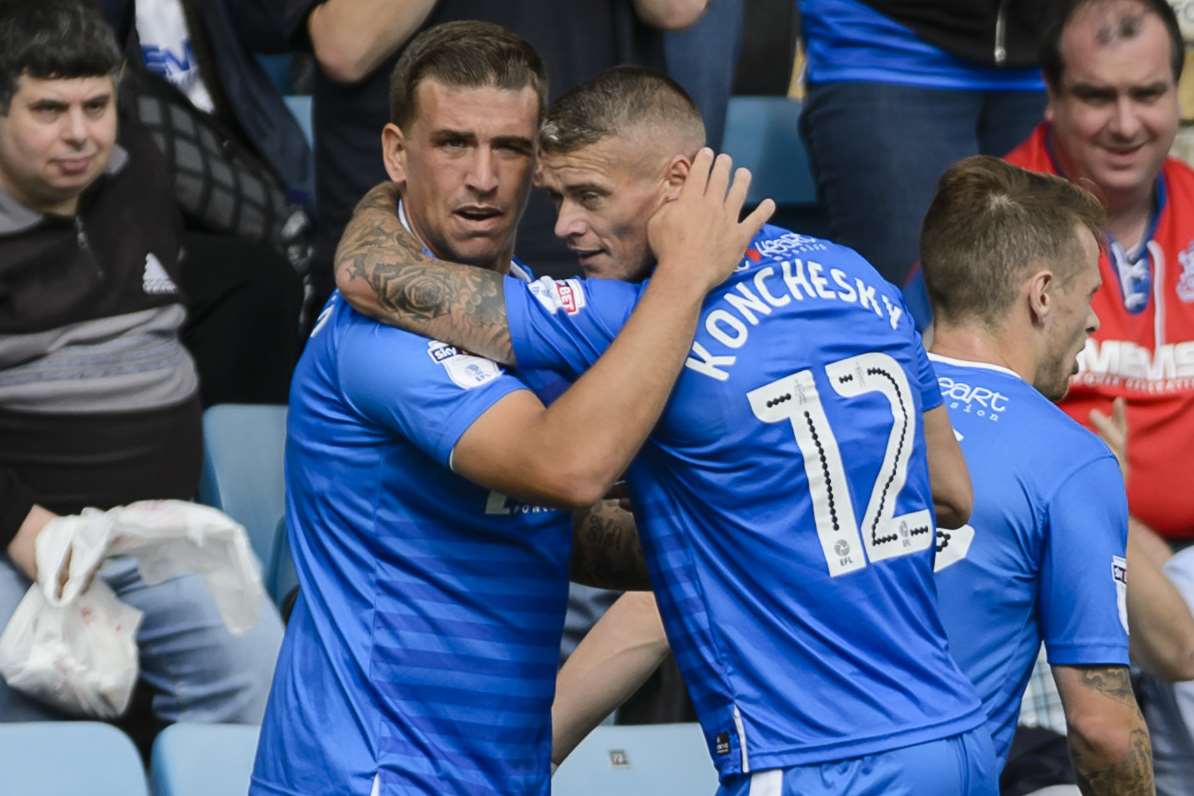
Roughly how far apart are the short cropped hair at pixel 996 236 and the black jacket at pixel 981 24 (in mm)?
1770

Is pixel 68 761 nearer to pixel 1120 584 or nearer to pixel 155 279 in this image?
pixel 155 279

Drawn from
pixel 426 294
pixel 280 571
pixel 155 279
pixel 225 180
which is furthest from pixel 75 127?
pixel 426 294

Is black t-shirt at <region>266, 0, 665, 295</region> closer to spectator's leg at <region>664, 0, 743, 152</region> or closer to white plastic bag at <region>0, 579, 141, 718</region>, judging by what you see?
spectator's leg at <region>664, 0, 743, 152</region>

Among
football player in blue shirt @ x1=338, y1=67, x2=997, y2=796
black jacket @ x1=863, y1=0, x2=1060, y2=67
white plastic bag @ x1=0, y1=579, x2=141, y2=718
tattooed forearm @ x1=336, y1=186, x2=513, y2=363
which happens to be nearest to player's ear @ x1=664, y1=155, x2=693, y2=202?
football player in blue shirt @ x1=338, y1=67, x2=997, y2=796

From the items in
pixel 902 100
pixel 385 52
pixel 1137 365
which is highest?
pixel 385 52

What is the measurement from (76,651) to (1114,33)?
A: 2.84 meters

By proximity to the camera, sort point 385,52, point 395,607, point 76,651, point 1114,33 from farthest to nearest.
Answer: point 1114,33, point 385,52, point 76,651, point 395,607

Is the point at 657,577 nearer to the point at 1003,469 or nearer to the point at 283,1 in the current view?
the point at 1003,469

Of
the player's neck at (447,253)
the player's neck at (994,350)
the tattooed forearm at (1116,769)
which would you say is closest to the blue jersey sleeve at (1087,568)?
the tattooed forearm at (1116,769)

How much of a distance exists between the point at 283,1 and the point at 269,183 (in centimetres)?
46

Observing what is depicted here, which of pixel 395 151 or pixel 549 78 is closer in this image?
pixel 395 151

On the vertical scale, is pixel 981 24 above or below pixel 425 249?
below

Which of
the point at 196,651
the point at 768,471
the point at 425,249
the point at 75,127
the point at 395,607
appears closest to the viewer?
the point at 768,471

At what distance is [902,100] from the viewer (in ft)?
17.4
